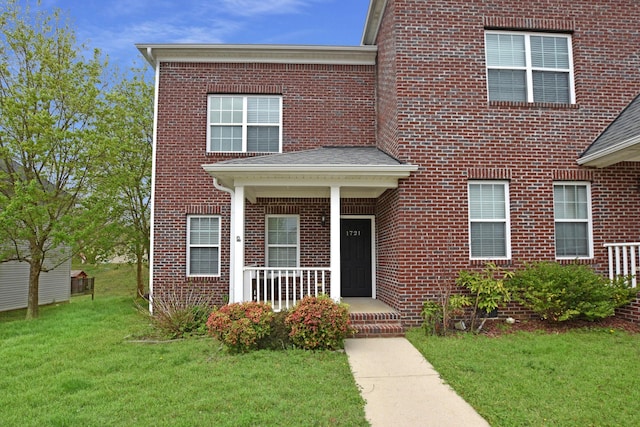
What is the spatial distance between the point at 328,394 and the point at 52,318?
9.88 meters

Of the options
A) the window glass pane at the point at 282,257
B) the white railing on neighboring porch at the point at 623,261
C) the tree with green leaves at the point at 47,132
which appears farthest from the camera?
the tree with green leaves at the point at 47,132

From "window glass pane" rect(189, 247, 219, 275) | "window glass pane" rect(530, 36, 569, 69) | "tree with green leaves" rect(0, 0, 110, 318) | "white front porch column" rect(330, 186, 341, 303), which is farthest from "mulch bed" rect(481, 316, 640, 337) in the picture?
"tree with green leaves" rect(0, 0, 110, 318)

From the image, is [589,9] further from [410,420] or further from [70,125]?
[70,125]

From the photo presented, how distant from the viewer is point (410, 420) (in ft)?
13.4

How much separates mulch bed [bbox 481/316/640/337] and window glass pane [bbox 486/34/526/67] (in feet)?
17.5

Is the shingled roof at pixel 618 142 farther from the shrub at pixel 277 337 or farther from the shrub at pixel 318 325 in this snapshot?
the shrub at pixel 277 337

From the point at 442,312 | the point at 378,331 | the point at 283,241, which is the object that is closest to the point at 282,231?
the point at 283,241

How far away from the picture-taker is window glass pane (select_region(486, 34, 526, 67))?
28.4 feet

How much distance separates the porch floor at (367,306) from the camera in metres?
7.99

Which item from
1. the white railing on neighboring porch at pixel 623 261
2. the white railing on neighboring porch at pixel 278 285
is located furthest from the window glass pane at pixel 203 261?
the white railing on neighboring porch at pixel 623 261

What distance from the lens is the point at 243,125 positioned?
400 inches

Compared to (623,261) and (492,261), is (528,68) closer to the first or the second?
(492,261)

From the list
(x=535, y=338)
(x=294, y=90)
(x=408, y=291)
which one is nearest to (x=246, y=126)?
(x=294, y=90)

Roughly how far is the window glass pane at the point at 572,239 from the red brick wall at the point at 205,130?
15.4 ft
